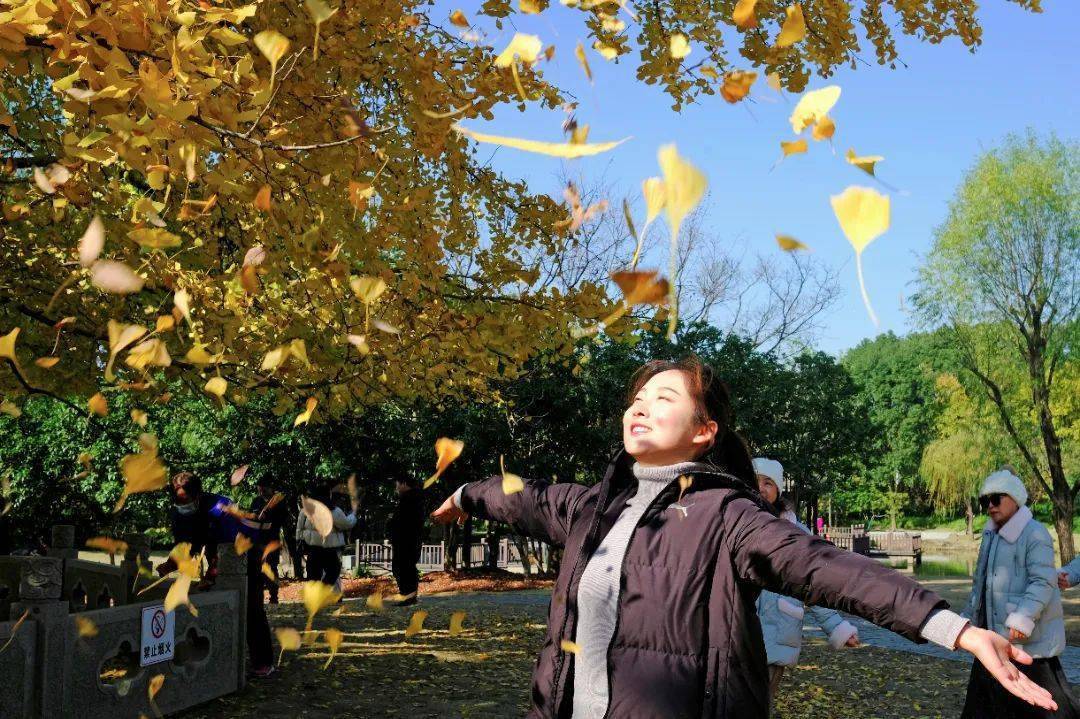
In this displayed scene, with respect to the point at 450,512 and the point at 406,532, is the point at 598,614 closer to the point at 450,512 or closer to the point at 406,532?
the point at 450,512

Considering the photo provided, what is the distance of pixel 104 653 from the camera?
6000 mm

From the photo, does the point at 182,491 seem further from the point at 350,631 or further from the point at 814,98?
the point at 814,98

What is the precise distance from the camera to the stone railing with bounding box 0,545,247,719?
534 centimetres

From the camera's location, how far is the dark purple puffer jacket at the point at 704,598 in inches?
88.0

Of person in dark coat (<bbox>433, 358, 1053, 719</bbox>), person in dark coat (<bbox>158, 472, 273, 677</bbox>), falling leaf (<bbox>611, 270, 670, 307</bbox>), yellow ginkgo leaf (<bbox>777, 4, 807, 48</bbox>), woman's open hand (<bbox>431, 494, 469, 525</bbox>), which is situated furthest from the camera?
person in dark coat (<bbox>158, 472, 273, 677</bbox>)

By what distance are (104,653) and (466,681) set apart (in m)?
3.17

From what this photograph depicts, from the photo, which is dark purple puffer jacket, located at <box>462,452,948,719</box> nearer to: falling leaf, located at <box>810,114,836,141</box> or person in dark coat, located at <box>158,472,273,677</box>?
falling leaf, located at <box>810,114,836,141</box>

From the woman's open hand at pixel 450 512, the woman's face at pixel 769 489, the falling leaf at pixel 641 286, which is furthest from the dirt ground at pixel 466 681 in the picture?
the falling leaf at pixel 641 286

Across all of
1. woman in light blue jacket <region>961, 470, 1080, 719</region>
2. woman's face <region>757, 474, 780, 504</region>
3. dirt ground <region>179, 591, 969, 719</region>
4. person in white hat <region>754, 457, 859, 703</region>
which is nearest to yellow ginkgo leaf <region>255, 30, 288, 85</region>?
person in white hat <region>754, 457, 859, 703</region>

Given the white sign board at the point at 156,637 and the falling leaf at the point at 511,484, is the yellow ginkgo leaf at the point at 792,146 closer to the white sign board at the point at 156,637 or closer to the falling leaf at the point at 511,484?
the falling leaf at the point at 511,484

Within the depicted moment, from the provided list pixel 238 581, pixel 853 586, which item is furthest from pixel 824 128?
pixel 238 581

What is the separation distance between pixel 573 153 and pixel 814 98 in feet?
2.24

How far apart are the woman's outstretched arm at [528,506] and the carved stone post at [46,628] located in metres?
3.37

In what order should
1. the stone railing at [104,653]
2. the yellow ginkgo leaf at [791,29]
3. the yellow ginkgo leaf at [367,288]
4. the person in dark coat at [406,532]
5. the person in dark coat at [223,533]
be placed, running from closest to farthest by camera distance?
the yellow ginkgo leaf at [791,29] < the yellow ginkgo leaf at [367,288] < the stone railing at [104,653] < the person in dark coat at [223,533] < the person in dark coat at [406,532]
